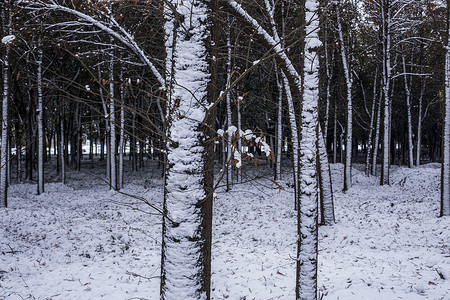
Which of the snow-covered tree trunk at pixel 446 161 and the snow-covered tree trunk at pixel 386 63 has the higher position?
the snow-covered tree trunk at pixel 386 63

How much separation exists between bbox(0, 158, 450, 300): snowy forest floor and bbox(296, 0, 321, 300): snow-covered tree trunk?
0.98m

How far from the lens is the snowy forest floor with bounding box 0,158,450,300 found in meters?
5.21

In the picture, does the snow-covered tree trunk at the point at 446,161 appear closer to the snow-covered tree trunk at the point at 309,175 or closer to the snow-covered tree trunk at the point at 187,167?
the snow-covered tree trunk at the point at 309,175

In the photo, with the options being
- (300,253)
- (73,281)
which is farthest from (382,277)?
(73,281)

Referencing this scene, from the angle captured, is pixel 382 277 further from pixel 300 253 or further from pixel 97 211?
pixel 97 211

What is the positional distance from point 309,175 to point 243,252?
12.6ft

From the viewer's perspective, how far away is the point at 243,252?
7.34 meters

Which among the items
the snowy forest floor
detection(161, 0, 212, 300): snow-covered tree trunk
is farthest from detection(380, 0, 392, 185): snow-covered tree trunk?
detection(161, 0, 212, 300): snow-covered tree trunk

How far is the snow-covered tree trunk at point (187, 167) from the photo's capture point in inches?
100

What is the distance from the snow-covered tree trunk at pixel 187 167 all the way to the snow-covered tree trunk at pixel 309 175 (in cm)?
208

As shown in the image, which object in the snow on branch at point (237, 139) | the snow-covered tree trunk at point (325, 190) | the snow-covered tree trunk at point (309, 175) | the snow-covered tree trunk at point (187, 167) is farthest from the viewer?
the snow-covered tree trunk at point (325, 190)

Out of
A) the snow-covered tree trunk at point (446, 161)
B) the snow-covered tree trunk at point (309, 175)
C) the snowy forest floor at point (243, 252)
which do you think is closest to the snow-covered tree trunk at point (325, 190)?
the snowy forest floor at point (243, 252)

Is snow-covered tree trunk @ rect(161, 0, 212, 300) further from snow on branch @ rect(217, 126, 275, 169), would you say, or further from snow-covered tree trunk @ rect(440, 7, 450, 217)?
snow-covered tree trunk @ rect(440, 7, 450, 217)

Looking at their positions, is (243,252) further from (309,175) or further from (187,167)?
(187,167)
